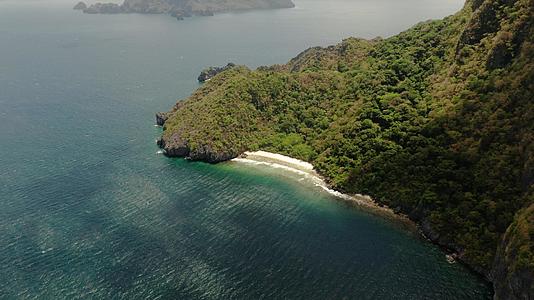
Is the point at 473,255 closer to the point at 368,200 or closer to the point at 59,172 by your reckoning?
the point at 368,200

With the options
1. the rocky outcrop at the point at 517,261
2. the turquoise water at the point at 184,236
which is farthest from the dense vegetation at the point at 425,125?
the turquoise water at the point at 184,236

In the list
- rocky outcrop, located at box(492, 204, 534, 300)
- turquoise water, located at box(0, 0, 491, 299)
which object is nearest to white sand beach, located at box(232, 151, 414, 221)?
turquoise water, located at box(0, 0, 491, 299)

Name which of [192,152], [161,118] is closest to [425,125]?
[192,152]

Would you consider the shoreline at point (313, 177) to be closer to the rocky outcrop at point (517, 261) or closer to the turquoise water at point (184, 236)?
the turquoise water at point (184, 236)

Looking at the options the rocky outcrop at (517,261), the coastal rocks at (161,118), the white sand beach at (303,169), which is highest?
the rocky outcrop at (517,261)

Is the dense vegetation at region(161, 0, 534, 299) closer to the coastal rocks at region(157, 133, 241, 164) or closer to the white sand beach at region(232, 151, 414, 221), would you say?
the coastal rocks at region(157, 133, 241, 164)

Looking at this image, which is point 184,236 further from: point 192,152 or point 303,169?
point 303,169
